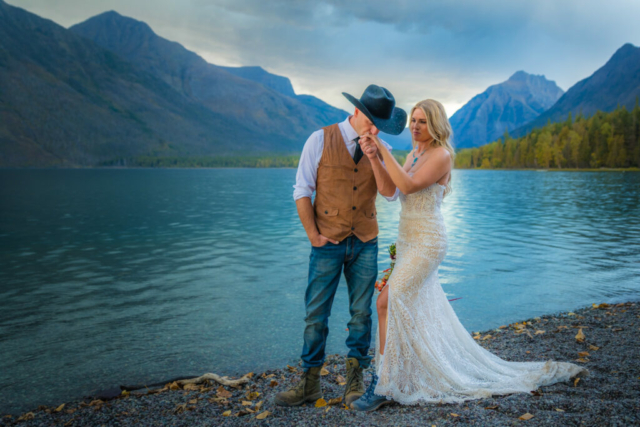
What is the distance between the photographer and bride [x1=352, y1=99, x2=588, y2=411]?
4828 millimetres

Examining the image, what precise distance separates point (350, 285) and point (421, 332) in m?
0.95

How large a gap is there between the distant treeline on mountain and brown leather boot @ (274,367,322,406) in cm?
14077

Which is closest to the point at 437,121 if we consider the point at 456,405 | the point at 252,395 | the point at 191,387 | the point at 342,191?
the point at 342,191

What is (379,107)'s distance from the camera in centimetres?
438

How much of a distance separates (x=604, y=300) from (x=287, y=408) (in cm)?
1096

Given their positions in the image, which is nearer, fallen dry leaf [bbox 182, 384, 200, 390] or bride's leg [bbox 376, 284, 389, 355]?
bride's leg [bbox 376, 284, 389, 355]

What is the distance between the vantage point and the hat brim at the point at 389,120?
4.34 m

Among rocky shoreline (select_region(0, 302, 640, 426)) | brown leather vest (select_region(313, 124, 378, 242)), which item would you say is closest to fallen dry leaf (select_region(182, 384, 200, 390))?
rocky shoreline (select_region(0, 302, 640, 426))

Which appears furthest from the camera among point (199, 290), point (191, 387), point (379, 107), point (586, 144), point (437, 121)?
point (586, 144)

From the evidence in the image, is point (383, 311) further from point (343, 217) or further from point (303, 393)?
point (303, 393)

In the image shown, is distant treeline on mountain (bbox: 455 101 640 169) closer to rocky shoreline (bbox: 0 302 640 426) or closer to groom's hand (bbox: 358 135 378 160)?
rocky shoreline (bbox: 0 302 640 426)

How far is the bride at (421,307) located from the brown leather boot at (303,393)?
0.63 meters

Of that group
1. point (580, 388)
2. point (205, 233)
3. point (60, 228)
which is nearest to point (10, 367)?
point (580, 388)

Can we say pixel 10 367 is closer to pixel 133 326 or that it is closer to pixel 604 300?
pixel 133 326
